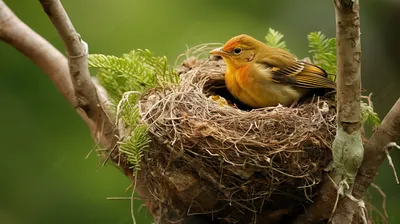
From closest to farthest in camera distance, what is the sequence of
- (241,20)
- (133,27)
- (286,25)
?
(133,27) → (241,20) → (286,25)

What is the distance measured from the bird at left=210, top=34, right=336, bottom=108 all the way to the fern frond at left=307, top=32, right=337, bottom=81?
0.24ft

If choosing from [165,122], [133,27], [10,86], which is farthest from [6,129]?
[165,122]

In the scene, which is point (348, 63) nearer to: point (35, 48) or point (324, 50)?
point (324, 50)

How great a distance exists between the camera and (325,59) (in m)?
5.62

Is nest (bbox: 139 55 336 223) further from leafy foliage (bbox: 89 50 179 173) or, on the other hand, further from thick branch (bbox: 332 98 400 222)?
thick branch (bbox: 332 98 400 222)

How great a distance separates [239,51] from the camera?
596 centimetres

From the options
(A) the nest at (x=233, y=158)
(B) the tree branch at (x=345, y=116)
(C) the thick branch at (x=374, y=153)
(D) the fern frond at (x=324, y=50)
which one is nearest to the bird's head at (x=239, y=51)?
(D) the fern frond at (x=324, y=50)

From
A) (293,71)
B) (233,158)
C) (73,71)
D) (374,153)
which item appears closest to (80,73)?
(73,71)

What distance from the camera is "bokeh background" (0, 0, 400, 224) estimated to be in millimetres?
6891

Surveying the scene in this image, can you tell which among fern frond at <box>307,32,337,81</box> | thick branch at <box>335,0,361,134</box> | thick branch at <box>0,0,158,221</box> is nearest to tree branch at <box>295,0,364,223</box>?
thick branch at <box>335,0,361,134</box>

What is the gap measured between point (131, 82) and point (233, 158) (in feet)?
3.55

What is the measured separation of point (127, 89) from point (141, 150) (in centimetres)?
84

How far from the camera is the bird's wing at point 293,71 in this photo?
5.55 m

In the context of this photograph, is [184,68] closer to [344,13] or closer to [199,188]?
[199,188]
